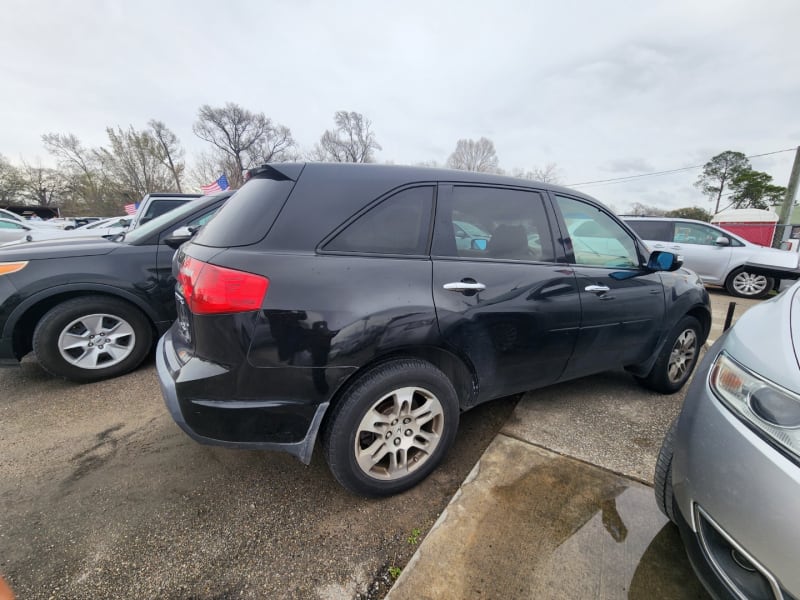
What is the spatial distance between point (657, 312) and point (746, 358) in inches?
64.9

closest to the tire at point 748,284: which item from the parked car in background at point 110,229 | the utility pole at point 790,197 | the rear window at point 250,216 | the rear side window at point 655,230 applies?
the rear side window at point 655,230

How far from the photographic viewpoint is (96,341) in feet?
9.98

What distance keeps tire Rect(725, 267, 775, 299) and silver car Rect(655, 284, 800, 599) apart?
357 inches

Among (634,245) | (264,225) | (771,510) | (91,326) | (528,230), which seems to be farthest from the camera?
(91,326)

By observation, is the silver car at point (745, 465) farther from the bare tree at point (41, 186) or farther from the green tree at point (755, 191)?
the bare tree at point (41, 186)

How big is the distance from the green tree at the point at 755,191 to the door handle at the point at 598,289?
5320cm

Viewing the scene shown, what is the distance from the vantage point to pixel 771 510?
0.94 metres

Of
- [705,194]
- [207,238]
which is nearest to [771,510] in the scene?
[207,238]

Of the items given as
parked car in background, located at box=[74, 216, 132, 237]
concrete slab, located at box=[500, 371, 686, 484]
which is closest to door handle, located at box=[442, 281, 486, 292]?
concrete slab, located at box=[500, 371, 686, 484]

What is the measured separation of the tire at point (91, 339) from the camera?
2.86 m

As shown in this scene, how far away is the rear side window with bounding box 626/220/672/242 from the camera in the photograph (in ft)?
27.7

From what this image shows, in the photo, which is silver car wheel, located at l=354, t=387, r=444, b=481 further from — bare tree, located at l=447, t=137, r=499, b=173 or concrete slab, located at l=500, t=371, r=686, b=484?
bare tree, located at l=447, t=137, r=499, b=173

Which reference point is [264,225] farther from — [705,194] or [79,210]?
[705,194]

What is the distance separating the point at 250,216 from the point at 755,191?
5659 cm
